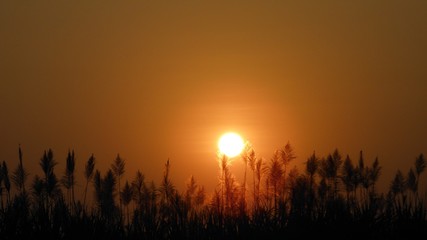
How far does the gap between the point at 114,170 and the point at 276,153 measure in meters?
8.63

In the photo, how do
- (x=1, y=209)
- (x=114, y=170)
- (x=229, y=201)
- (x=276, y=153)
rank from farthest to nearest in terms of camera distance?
(x=114, y=170)
(x=276, y=153)
(x=229, y=201)
(x=1, y=209)

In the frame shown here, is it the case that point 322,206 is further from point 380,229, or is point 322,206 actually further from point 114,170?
point 114,170

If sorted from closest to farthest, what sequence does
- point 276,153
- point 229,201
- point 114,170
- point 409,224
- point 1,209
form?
point 1,209 → point 409,224 → point 229,201 → point 276,153 → point 114,170

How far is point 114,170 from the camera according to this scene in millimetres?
26953

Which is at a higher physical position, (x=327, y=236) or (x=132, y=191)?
(x=132, y=191)

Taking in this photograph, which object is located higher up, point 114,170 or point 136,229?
point 114,170

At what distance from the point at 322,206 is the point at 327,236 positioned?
87 cm

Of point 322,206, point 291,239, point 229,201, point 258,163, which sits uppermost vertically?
point 258,163

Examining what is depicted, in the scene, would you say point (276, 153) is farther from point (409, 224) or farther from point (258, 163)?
point (409, 224)

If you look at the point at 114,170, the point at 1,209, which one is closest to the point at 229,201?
the point at 1,209

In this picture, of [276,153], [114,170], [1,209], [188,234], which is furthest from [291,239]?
[114,170]

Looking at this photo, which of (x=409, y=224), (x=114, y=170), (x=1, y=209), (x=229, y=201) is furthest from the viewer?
(x=114, y=170)

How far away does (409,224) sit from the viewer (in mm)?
10211

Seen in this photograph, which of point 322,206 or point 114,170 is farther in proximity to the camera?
point 114,170
